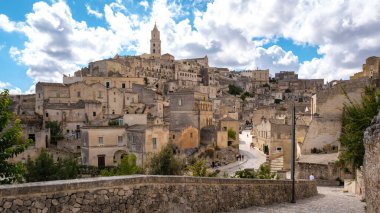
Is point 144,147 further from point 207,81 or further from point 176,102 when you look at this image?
point 207,81

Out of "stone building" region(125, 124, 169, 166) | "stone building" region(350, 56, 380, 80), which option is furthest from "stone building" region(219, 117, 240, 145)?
"stone building" region(350, 56, 380, 80)

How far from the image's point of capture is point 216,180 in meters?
A: 11.3

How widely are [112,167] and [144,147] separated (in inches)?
198

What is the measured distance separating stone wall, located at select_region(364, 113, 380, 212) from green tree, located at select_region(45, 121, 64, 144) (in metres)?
50.7

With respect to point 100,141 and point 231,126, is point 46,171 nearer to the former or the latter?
point 100,141

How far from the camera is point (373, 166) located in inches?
337

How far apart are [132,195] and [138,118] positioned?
37253 millimetres

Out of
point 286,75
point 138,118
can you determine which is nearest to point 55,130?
point 138,118

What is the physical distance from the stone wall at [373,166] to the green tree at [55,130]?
50739 mm

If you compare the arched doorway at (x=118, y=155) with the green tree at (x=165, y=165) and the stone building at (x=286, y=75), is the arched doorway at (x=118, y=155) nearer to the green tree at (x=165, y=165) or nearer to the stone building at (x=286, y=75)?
the green tree at (x=165, y=165)

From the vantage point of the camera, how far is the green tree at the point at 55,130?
178 ft

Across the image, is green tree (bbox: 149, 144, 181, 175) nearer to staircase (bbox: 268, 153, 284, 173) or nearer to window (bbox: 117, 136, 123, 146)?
staircase (bbox: 268, 153, 284, 173)

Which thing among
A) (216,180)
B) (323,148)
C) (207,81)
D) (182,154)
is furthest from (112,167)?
(207,81)

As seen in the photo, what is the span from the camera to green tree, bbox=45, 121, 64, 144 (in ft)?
178
